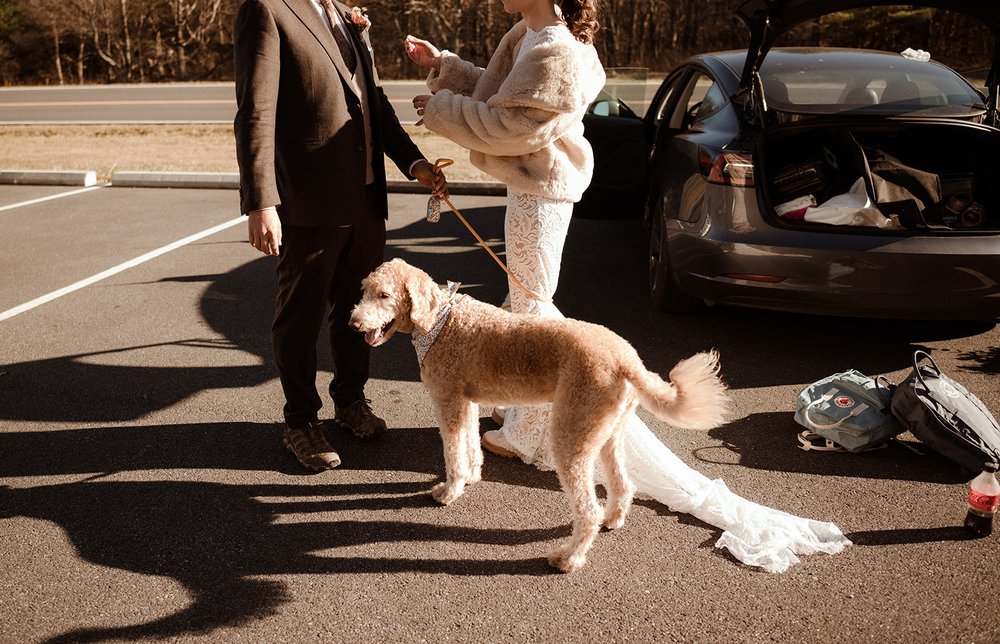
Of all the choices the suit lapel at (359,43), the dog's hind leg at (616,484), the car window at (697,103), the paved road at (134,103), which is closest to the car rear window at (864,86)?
the car window at (697,103)

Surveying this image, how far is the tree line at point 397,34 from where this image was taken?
73.2 ft

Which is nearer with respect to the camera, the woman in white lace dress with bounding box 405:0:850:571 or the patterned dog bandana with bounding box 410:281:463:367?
the woman in white lace dress with bounding box 405:0:850:571

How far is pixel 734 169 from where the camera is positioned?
4.36 meters

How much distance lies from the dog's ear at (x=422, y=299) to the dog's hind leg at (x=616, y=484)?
0.91m

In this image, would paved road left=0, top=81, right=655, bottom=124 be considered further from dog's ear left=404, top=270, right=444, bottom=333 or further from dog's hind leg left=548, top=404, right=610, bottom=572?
dog's hind leg left=548, top=404, right=610, bottom=572

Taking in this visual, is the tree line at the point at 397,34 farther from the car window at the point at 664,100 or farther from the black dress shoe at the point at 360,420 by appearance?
the black dress shoe at the point at 360,420

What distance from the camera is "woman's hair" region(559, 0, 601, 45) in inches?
116

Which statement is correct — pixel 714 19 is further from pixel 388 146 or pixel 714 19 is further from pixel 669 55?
pixel 388 146

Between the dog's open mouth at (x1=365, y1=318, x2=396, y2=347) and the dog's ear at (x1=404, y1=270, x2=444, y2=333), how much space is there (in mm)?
101

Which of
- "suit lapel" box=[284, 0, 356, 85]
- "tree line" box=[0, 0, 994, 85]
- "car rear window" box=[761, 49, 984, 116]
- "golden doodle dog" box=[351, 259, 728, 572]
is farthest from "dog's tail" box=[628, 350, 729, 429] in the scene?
"tree line" box=[0, 0, 994, 85]

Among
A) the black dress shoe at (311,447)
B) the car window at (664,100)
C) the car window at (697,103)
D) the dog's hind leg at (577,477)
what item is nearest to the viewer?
the dog's hind leg at (577,477)

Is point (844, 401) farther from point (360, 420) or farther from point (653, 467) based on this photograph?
point (360, 420)

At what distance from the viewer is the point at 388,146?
3.64m

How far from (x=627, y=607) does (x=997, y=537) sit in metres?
1.64
